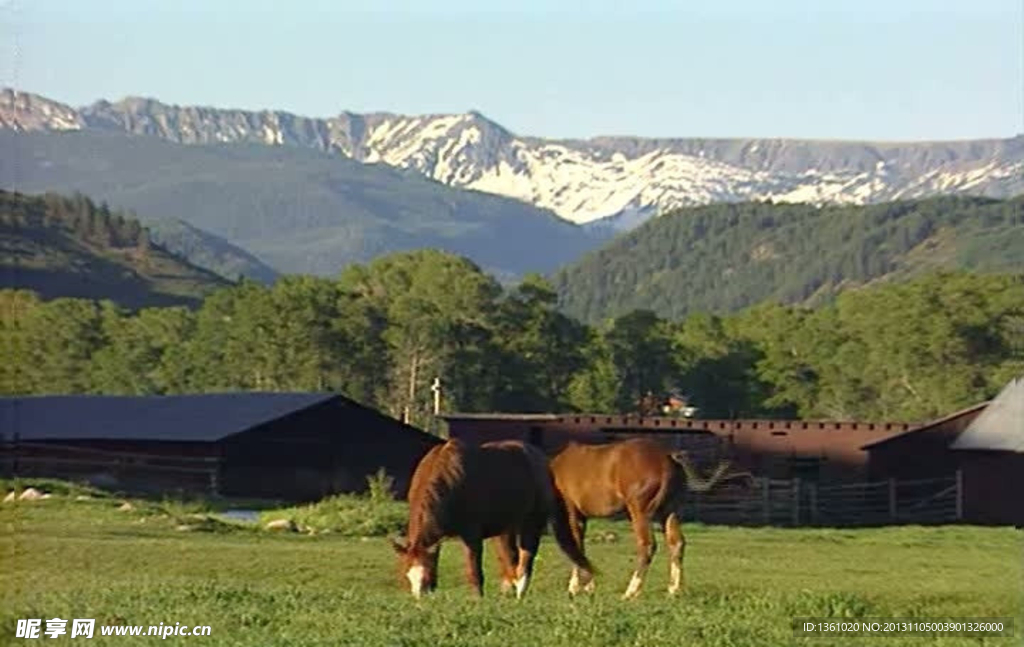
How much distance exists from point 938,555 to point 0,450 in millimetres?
13470

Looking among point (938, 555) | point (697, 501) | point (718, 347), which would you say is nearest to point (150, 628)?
point (938, 555)

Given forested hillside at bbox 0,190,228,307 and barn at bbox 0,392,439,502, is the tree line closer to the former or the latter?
forested hillside at bbox 0,190,228,307

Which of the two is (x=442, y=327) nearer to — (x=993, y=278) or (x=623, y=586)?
(x=993, y=278)

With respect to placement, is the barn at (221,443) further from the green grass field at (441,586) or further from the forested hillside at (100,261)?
the forested hillside at (100,261)

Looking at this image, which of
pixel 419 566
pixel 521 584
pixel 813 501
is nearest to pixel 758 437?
pixel 813 501

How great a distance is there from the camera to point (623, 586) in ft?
66.1

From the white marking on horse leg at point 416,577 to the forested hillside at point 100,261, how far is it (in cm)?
9449

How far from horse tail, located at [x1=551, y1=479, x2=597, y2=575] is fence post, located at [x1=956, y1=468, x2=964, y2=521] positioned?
27688mm

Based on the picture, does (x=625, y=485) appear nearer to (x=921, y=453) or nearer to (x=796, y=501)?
(x=796, y=501)

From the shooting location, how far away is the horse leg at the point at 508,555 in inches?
709

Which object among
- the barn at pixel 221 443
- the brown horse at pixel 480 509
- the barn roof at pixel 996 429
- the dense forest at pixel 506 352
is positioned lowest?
the brown horse at pixel 480 509

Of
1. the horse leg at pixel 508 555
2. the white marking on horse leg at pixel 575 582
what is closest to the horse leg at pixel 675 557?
the white marking on horse leg at pixel 575 582

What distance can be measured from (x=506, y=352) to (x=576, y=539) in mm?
51499

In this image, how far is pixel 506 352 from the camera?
7056cm
